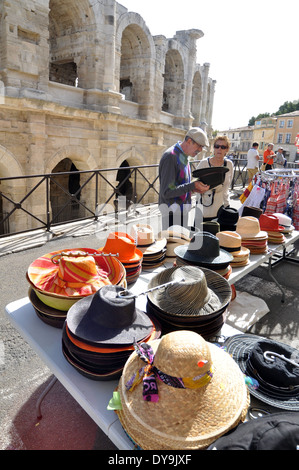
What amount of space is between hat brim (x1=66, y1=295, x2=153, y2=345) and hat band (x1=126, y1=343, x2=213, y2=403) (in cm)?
16

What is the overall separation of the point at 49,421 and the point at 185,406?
134 centimetres

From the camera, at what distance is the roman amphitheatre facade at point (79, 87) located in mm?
8328

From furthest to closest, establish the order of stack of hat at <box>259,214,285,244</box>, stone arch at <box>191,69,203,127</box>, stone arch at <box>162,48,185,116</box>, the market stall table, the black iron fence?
1. stone arch at <box>191,69,203,127</box>
2. stone arch at <box>162,48,185,116</box>
3. the black iron fence
4. stack of hat at <box>259,214,285,244</box>
5. the market stall table

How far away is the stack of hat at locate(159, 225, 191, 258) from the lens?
2742 mm

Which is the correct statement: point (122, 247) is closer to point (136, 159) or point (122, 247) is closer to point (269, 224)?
point (269, 224)

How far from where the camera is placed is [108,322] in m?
1.38

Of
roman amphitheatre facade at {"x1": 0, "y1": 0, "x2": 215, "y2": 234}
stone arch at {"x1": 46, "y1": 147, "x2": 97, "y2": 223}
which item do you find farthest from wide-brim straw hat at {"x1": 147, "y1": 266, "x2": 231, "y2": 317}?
stone arch at {"x1": 46, "y1": 147, "x2": 97, "y2": 223}

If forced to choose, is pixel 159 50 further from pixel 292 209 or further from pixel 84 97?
pixel 292 209

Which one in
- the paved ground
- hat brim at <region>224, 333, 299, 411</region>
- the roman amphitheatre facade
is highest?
the roman amphitheatre facade

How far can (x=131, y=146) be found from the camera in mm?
12812

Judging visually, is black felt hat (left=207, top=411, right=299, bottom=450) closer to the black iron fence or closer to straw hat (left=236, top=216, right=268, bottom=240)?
straw hat (left=236, top=216, right=268, bottom=240)

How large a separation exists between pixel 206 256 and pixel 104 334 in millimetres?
1109

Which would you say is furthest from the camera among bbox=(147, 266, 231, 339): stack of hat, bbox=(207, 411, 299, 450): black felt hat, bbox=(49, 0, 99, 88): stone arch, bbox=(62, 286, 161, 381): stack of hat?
bbox=(49, 0, 99, 88): stone arch
